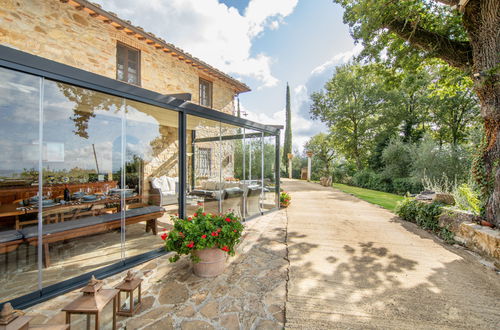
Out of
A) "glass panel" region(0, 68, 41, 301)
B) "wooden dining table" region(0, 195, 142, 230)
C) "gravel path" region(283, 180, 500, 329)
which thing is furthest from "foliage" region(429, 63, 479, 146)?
"glass panel" region(0, 68, 41, 301)

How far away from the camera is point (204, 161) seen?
270 inches

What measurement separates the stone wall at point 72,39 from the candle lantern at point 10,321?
616 centimetres

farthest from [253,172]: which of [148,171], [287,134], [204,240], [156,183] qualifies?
[287,134]

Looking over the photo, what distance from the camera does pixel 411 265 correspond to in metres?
3.57

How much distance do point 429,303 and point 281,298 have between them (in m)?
1.74

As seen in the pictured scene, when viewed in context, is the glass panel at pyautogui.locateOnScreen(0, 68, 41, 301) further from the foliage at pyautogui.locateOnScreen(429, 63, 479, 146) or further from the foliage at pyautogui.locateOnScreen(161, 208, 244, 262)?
the foliage at pyautogui.locateOnScreen(429, 63, 479, 146)

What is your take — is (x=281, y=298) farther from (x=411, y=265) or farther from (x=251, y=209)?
(x=251, y=209)

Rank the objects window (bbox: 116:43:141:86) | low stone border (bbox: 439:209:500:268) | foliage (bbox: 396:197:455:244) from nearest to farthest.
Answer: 1. low stone border (bbox: 439:209:500:268)
2. foliage (bbox: 396:197:455:244)
3. window (bbox: 116:43:141:86)

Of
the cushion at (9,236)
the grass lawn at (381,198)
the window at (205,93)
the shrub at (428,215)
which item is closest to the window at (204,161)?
the window at (205,93)

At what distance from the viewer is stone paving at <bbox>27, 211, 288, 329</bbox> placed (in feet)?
7.32

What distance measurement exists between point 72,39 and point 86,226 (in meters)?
5.08

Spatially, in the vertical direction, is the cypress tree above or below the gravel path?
above

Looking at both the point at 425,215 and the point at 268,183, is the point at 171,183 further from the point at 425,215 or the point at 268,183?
the point at 425,215

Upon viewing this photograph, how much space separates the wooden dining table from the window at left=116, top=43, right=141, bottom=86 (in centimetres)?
418
